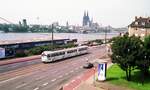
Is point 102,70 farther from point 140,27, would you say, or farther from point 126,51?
point 140,27

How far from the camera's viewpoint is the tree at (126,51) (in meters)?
36.4

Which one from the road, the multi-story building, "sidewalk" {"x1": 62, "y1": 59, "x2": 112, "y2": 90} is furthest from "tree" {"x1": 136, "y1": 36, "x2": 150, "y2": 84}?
the multi-story building

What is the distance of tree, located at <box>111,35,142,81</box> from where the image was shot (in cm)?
3644

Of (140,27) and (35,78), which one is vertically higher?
(140,27)

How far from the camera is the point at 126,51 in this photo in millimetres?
37125

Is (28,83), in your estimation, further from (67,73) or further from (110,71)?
(110,71)

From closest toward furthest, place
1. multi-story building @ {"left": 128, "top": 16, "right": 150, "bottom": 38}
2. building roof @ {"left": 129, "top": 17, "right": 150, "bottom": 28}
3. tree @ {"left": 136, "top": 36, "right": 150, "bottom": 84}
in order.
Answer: tree @ {"left": 136, "top": 36, "right": 150, "bottom": 84}, multi-story building @ {"left": 128, "top": 16, "right": 150, "bottom": 38}, building roof @ {"left": 129, "top": 17, "right": 150, "bottom": 28}

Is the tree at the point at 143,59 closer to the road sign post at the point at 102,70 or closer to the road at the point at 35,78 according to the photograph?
the road sign post at the point at 102,70

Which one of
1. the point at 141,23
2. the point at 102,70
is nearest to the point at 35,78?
the point at 102,70

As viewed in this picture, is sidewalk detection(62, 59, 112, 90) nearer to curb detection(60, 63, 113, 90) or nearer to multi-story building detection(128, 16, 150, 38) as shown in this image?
curb detection(60, 63, 113, 90)

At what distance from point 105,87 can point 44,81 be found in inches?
349

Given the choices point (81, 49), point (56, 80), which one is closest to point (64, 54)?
point (81, 49)

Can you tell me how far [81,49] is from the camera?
3012 inches

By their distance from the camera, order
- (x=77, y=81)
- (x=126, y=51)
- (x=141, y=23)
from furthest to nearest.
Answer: (x=141, y=23), (x=77, y=81), (x=126, y=51)
